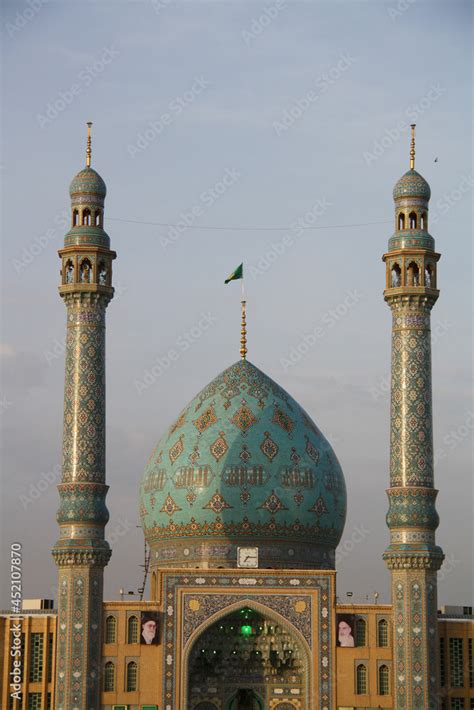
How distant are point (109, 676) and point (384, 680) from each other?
6239 millimetres

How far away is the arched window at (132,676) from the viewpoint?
45.3 m

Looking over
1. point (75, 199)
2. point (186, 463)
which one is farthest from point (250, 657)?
point (75, 199)

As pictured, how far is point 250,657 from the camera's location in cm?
4691

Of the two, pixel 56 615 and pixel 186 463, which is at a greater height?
pixel 186 463

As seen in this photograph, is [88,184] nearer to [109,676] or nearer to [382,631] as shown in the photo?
[109,676]

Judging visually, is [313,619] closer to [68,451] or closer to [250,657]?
[250,657]

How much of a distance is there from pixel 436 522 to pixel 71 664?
347 inches

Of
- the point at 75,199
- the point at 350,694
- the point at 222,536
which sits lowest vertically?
the point at 350,694

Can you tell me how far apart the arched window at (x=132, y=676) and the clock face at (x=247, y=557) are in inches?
139

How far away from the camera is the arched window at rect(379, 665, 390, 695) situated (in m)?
45.3

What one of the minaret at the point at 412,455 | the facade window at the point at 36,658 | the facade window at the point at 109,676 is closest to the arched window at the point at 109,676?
the facade window at the point at 109,676

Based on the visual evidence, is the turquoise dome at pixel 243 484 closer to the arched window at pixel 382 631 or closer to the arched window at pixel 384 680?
the arched window at pixel 382 631

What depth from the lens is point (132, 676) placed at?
149 feet

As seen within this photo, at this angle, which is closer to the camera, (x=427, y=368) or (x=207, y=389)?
(x=427, y=368)
